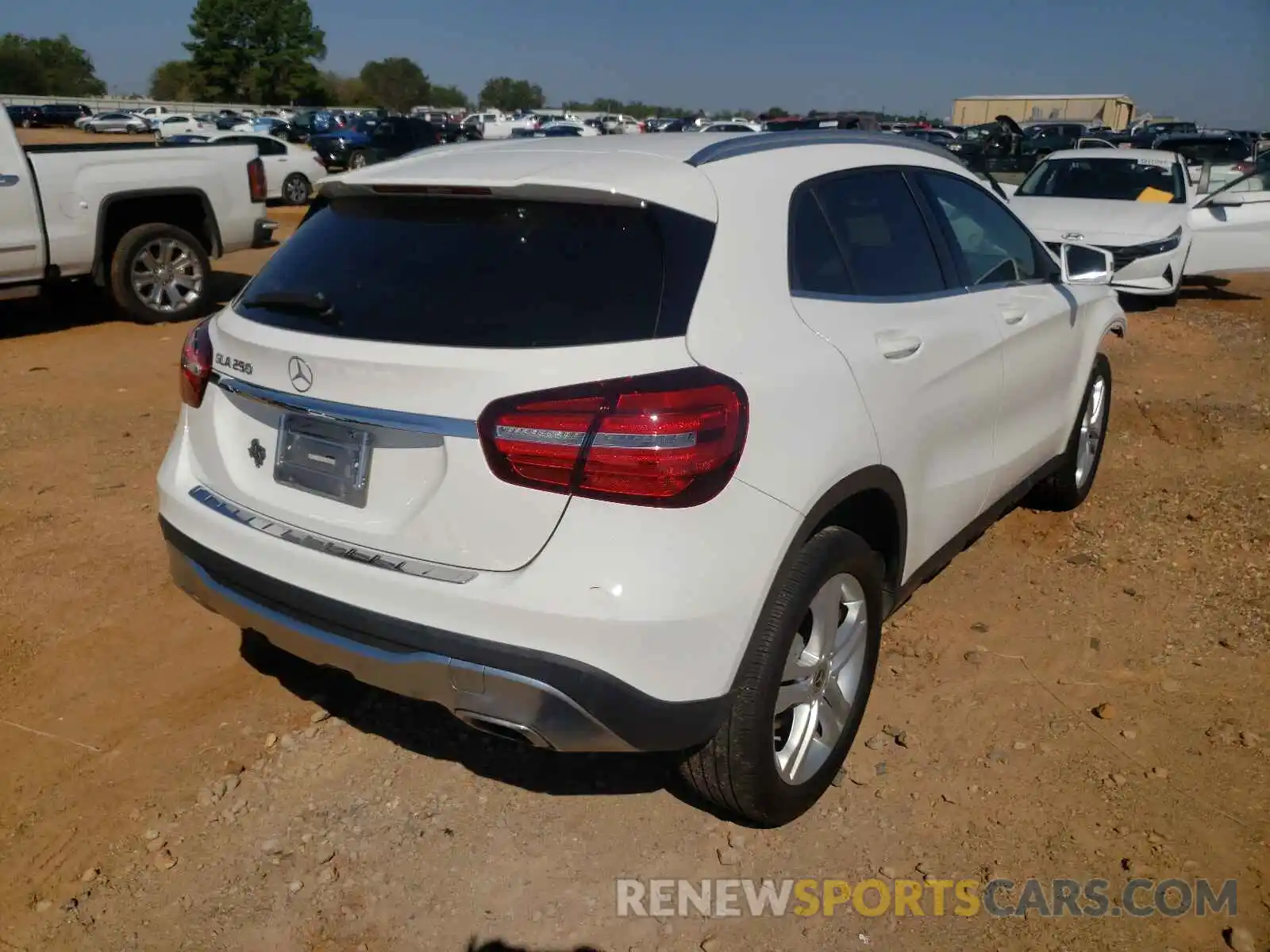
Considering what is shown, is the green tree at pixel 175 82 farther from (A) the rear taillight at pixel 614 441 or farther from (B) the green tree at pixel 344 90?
(A) the rear taillight at pixel 614 441

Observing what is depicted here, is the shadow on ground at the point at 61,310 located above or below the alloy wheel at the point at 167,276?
below

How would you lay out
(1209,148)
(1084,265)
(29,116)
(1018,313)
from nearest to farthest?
(1018,313) < (1084,265) < (1209,148) < (29,116)

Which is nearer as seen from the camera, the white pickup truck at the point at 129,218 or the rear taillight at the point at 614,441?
the rear taillight at the point at 614,441

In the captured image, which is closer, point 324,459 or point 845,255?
point 324,459

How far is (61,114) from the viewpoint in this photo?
50594 millimetres

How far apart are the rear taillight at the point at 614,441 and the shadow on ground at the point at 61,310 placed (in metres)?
8.21

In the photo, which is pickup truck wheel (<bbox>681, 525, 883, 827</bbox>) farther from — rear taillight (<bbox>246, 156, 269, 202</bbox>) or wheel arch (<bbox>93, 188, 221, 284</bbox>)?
rear taillight (<bbox>246, 156, 269, 202</bbox>)

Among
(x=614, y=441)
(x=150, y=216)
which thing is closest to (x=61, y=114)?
(x=150, y=216)

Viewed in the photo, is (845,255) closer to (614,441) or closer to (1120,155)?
(614,441)

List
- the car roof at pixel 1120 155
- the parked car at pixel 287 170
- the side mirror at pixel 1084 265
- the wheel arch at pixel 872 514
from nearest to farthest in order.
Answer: the wheel arch at pixel 872 514 → the side mirror at pixel 1084 265 → the car roof at pixel 1120 155 → the parked car at pixel 287 170

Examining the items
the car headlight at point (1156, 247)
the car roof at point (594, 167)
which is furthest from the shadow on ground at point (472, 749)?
the car headlight at point (1156, 247)

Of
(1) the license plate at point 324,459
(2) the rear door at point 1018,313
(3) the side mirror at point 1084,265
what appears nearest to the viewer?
(1) the license plate at point 324,459

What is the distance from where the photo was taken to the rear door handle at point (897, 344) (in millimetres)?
2836

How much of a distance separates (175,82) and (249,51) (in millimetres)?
13683
